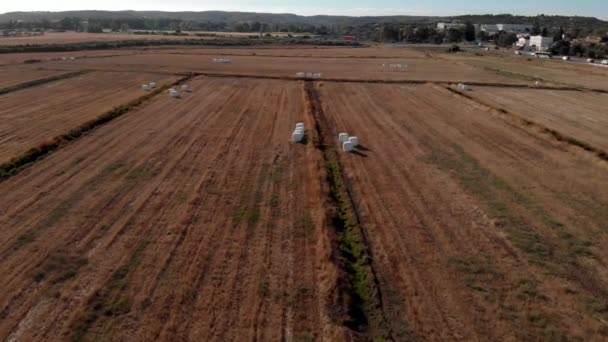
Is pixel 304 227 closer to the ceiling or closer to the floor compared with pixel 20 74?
closer to the floor

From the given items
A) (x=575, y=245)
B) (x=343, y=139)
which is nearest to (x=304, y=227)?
(x=575, y=245)

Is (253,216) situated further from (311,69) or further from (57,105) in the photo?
(311,69)

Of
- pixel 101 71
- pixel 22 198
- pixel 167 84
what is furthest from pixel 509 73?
pixel 22 198

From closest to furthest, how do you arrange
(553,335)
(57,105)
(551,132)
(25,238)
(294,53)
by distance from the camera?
(553,335) → (25,238) → (551,132) → (57,105) → (294,53)

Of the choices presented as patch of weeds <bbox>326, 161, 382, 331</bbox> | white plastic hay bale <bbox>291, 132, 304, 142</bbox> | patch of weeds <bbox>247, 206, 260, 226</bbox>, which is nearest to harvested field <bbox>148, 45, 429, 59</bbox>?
white plastic hay bale <bbox>291, 132, 304, 142</bbox>

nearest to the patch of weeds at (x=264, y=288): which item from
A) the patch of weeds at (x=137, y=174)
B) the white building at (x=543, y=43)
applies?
the patch of weeds at (x=137, y=174)

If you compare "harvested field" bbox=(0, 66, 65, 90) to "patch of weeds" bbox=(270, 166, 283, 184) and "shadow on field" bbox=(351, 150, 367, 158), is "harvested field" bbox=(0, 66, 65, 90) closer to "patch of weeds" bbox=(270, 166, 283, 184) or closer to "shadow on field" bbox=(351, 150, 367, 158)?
"patch of weeds" bbox=(270, 166, 283, 184)

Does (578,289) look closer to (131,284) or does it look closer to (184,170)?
(131,284)
